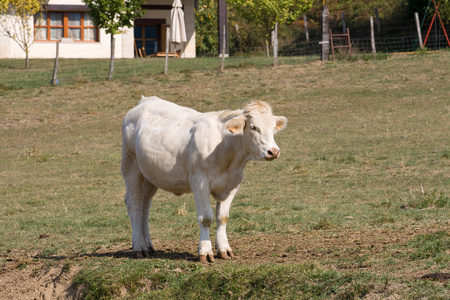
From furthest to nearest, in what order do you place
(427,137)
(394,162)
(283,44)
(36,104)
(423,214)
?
1. (283,44)
2. (36,104)
3. (427,137)
4. (394,162)
5. (423,214)

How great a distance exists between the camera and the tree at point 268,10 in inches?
1861

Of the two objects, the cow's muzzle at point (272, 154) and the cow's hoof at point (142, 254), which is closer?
the cow's muzzle at point (272, 154)

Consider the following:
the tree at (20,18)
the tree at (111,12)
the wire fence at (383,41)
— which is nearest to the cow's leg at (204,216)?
the tree at (111,12)

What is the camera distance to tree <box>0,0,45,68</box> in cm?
3846

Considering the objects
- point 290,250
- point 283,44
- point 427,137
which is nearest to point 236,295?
point 290,250

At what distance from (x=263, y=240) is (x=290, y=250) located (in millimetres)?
954

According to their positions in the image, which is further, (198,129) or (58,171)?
(58,171)

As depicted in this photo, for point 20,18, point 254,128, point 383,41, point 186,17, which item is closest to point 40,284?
point 254,128

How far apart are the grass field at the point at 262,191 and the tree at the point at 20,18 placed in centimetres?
571

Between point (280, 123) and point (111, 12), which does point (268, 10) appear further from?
point (280, 123)

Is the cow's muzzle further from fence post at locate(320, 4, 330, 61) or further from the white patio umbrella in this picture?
fence post at locate(320, 4, 330, 61)

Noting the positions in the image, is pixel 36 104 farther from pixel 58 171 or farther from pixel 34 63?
pixel 34 63

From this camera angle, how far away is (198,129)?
872 cm

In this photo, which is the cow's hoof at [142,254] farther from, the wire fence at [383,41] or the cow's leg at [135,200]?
the wire fence at [383,41]
